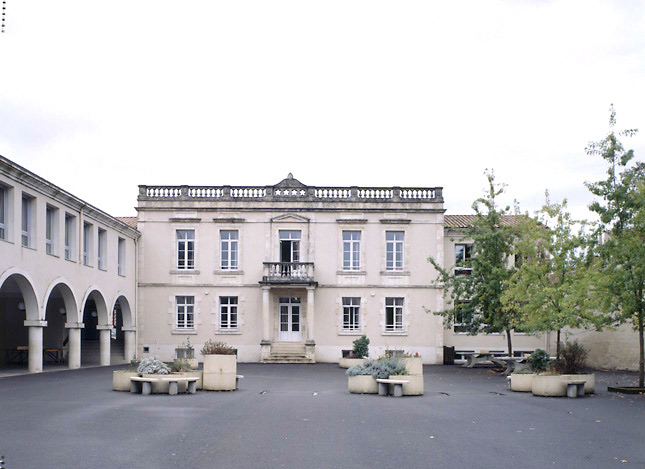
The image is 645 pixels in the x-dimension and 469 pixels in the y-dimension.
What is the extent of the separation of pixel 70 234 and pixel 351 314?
1386 cm

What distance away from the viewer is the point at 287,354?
33.4 metres

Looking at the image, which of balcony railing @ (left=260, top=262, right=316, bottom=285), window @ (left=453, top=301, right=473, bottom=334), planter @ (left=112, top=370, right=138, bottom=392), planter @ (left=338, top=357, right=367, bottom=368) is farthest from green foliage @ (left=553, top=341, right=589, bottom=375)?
balcony railing @ (left=260, top=262, right=316, bottom=285)

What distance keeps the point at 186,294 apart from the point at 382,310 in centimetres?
925

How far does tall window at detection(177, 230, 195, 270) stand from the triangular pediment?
3990 mm

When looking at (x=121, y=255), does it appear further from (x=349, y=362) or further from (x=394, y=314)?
(x=394, y=314)

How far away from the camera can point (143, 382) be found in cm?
1631

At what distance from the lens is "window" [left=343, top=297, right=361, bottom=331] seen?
34.4 metres

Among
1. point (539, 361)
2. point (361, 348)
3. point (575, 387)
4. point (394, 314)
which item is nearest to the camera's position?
point (575, 387)

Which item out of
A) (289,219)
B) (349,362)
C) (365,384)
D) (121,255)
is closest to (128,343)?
(121,255)

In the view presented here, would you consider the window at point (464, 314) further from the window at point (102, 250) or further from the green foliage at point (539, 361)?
the window at point (102, 250)

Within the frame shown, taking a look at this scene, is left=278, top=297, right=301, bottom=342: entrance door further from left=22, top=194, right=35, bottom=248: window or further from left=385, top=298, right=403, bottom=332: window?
left=22, top=194, right=35, bottom=248: window

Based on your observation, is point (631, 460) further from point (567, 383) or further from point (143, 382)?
point (143, 382)

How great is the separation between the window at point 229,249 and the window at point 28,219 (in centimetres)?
1260

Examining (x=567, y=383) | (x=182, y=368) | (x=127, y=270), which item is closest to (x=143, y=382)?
(x=182, y=368)
